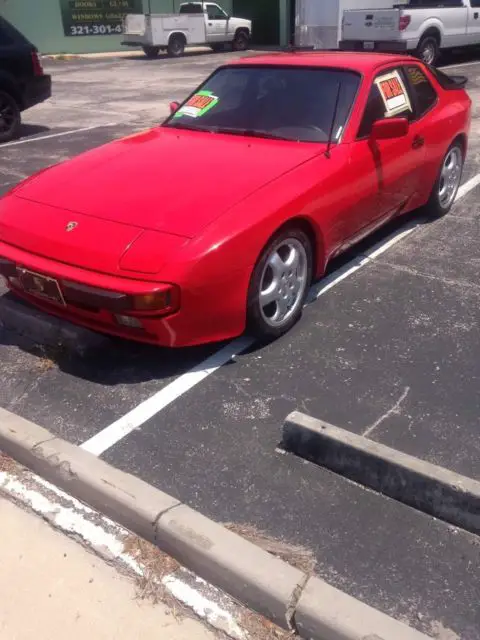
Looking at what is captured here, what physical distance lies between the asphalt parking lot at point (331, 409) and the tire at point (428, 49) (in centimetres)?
1224

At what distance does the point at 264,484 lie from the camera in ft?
9.48

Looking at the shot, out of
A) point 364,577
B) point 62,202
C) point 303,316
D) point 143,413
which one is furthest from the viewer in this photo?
point 303,316

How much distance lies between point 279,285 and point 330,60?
1.93 metres

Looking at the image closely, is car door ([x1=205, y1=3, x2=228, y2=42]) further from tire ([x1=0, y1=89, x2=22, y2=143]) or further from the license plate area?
the license plate area

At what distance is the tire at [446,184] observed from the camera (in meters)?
5.74

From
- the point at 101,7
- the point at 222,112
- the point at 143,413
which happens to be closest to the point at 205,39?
the point at 101,7

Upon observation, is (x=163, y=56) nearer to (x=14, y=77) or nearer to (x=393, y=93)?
(x=14, y=77)

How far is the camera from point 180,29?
24.4 m

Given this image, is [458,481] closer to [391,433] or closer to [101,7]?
[391,433]

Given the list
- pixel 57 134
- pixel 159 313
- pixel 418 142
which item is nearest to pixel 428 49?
pixel 57 134

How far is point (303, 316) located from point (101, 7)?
26711 mm

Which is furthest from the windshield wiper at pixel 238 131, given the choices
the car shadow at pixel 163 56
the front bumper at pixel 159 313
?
the car shadow at pixel 163 56

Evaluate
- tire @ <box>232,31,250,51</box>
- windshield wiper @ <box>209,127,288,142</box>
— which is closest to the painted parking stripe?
windshield wiper @ <box>209,127,288,142</box>

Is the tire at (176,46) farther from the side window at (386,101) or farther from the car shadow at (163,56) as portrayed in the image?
the side window at (386,101)
